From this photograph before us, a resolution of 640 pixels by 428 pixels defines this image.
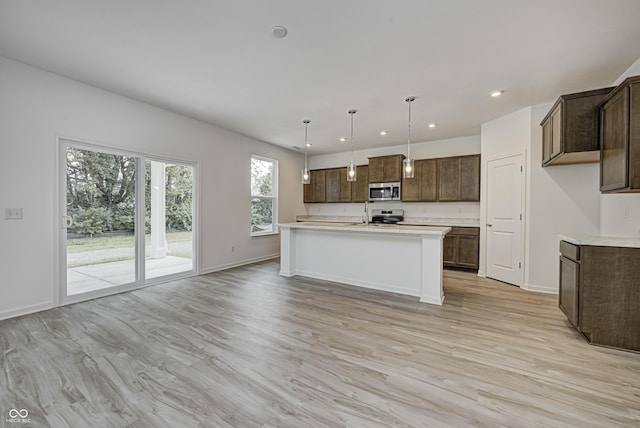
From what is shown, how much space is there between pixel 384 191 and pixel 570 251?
3.83 meters

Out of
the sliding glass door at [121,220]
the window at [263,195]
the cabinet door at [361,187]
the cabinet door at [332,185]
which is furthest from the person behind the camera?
the cabinet door at [332,185]

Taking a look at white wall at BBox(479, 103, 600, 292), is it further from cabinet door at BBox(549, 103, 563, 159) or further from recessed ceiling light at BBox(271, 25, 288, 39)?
recessed ceiling light at BBox(271, 25, 288, 39)

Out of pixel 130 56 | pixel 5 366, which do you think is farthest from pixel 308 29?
pixel 5 366

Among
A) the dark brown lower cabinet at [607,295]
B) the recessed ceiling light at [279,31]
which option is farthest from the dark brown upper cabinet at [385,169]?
the recessed ceiling light at [279,31]

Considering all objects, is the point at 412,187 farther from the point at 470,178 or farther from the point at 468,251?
the point at 468,251

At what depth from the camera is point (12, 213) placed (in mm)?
2840

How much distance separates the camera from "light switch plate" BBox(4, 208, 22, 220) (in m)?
2.80

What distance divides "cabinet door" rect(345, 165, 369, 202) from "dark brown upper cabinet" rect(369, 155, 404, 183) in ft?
0.69

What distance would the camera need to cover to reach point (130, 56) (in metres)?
2.69

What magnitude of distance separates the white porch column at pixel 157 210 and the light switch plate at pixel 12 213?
55.1 inches

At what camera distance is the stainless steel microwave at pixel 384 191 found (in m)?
6.04

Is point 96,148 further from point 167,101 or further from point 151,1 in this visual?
point 151,1

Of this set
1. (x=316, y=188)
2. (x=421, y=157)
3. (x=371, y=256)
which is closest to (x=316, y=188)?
(x=316, y=188)

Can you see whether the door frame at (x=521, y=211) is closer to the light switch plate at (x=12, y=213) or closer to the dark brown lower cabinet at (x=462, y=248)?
the dark brown lower cabinet at (x=462, y=248)
